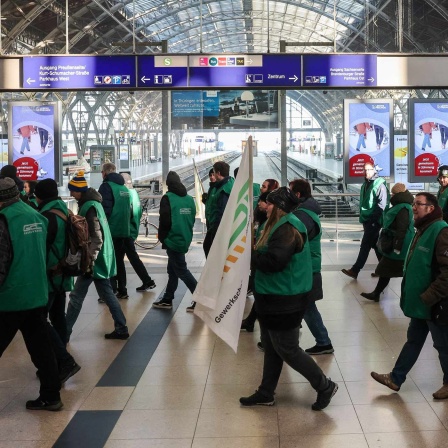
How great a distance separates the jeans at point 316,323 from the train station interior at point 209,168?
0.48ft

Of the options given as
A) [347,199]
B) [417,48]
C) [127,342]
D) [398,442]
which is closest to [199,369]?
[127,342]

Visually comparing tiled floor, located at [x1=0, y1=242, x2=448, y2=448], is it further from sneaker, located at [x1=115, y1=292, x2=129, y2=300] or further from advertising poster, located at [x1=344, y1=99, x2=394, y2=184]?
advertising poster, located at [x1=344, y1=99, x2=394, y2=184]

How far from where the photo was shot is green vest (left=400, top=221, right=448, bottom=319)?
18.6 feet

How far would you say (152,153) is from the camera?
1405 cm

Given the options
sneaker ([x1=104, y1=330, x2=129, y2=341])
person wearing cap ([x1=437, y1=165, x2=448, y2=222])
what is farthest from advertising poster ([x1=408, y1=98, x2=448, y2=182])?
sneaker ([x1=104, y1=330, x2=129, y2=341])

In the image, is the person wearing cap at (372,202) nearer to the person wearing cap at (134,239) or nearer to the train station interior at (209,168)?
the train station interior at (209,168)

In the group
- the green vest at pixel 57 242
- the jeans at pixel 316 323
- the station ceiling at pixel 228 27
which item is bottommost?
the jeans at pixel 316 323

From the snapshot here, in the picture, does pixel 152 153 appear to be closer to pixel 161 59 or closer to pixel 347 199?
pixel 161 59

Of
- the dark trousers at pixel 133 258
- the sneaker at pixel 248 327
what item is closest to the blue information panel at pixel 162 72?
the dark trousers at pixel 133 258

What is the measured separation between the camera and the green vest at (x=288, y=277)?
5395 millimetres

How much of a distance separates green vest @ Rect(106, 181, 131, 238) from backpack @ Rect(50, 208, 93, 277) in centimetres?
339

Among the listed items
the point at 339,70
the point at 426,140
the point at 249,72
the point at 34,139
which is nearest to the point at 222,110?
the point at 249,72

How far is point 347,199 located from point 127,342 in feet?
26.2

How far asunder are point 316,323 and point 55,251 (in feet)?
7.51
